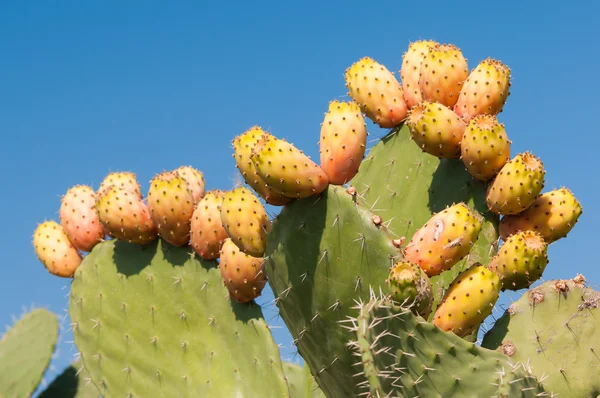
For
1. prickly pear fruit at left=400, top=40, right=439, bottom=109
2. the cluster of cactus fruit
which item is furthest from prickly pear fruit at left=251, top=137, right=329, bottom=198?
prickly pear fruit at left=400, top=40, right=439, bottom=109

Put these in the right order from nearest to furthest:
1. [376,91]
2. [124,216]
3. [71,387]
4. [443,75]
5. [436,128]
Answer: [436,128]
[443,75]
[376,91]
[124,216]
[71,387]

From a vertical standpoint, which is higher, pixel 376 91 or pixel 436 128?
pixel 376 91

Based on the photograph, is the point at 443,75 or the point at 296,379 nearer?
the point at 443,75

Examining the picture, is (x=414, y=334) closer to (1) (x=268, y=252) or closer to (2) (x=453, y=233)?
(2) (x=453, y=233)

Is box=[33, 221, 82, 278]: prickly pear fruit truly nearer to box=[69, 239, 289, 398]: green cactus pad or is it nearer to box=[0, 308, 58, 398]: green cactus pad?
box=[69, 239, 289, 398]: green cactus pad

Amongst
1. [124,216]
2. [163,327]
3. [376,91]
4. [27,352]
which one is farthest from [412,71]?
[27,352]

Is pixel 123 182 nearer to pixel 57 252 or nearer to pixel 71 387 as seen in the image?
pixel 57 252
